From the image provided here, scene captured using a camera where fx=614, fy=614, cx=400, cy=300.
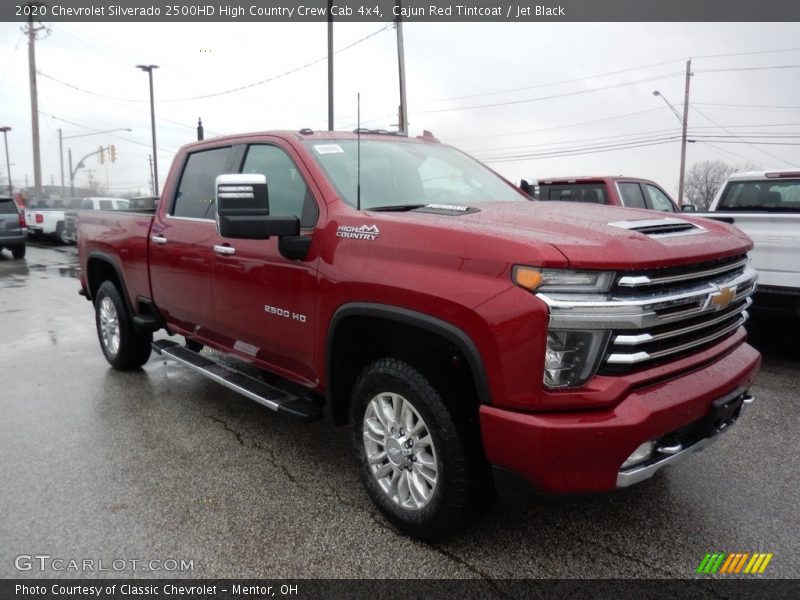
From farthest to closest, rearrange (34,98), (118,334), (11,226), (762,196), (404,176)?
(34,98)
(11,226)
(762,196)
(118,334)
(404,176)

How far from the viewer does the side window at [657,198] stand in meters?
10.4

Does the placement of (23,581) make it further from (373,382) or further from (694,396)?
(694,396)

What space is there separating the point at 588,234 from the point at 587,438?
0.78m

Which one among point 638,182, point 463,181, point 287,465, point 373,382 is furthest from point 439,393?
point 638,182

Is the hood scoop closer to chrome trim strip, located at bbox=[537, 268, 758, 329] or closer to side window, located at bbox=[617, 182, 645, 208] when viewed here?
chrome trim strip, located at bbox=[537, 268, 758, 329]

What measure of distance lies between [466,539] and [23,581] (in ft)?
6.29

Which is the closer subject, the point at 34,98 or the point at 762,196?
the point at 762,196

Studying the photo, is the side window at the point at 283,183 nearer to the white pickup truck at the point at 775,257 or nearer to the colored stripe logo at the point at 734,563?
the colored stripe logo at the point at 734,563

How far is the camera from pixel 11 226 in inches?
647

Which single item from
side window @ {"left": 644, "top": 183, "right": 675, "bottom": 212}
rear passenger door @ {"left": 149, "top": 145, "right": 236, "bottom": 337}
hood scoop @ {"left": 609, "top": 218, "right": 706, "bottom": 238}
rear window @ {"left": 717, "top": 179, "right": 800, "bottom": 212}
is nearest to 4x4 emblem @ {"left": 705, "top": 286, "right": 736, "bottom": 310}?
hood scoop @ {"left": 609, "top": 218, "right": 706, "bottom": 238}

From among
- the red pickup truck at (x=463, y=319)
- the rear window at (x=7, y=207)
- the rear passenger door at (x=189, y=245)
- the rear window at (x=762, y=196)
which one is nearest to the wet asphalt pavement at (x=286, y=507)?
the red pickup truck at (x=463, y=319)

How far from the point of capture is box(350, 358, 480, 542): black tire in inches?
102

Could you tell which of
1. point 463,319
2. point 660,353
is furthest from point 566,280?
point 660,353

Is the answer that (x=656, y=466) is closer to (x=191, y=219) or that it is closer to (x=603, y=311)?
(x=603, y=311)
